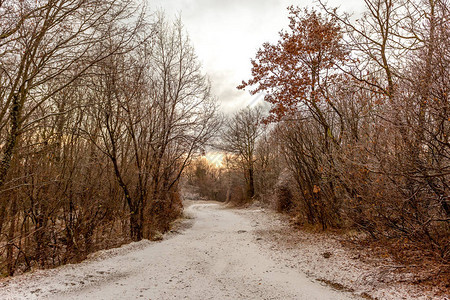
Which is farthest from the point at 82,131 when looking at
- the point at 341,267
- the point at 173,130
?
the point at 341,267

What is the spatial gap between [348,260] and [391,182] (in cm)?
211

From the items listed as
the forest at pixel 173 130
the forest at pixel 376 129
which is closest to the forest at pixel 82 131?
the forest at pixel 173 130

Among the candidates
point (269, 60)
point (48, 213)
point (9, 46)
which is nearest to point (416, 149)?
point (269, 60)

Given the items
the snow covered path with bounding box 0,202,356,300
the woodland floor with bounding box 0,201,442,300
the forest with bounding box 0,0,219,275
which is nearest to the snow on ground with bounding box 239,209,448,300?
the woodland floor with bounding box 0,201,442,300

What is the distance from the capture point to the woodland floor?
12.6ft

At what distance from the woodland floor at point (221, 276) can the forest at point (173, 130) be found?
0.82 meters

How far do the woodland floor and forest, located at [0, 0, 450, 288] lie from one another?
0.82 meters

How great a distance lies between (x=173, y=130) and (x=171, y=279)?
7.14 metres

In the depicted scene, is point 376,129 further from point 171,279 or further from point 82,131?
point 82,131

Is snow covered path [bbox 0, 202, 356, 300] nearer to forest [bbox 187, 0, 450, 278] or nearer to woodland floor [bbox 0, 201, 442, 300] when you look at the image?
woodland floor [bbox 0, 201, 442, 300]

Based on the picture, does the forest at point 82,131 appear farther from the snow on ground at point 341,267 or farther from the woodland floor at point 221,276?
the snow on ground at point 341,267

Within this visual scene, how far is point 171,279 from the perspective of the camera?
4.65 m

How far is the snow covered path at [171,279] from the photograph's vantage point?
3816mm

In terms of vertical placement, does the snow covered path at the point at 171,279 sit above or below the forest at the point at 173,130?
below
